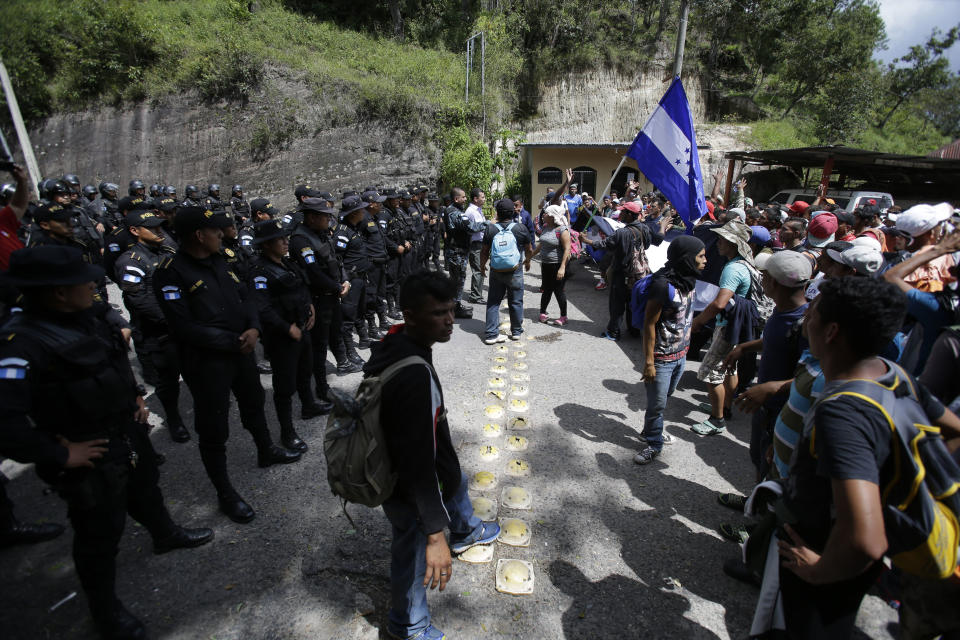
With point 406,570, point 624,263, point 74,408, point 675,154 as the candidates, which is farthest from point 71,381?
point 675,154

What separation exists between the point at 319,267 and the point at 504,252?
264cm

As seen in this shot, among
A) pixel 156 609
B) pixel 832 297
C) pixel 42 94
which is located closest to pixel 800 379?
pixel 832 297

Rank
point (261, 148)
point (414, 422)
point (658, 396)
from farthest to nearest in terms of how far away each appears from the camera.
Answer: point (261, 148), point (658, 396), point (414, 422)

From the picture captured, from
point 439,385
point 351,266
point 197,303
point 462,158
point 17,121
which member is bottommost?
point 351,266

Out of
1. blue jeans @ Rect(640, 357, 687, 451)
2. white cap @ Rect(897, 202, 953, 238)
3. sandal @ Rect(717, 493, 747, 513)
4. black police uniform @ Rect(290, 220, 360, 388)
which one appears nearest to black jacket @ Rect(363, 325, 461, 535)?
blue jeans @ Rect(640, 357, 687, 451)

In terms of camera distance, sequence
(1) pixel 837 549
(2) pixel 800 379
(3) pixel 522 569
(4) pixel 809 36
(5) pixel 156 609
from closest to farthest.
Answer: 1. (1) pixel 837 549
2. (2) pixel 800 379
3. (5) pixel 156 609
4. (3) pixel 522 569
5. (4) pixel 809 36

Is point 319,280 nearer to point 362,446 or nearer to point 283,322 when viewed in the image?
point 283,322

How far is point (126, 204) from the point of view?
590 centimetres

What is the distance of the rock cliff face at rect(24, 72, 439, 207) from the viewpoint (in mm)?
15953

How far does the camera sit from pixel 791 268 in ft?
9.21

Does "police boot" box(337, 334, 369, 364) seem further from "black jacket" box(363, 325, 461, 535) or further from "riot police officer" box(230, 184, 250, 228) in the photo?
"riot police officer" box(230, 184, 250, 228)

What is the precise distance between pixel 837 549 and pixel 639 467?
2.47 m

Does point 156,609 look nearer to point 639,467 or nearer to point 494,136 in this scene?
point 639,467

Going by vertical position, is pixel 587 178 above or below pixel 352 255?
above
